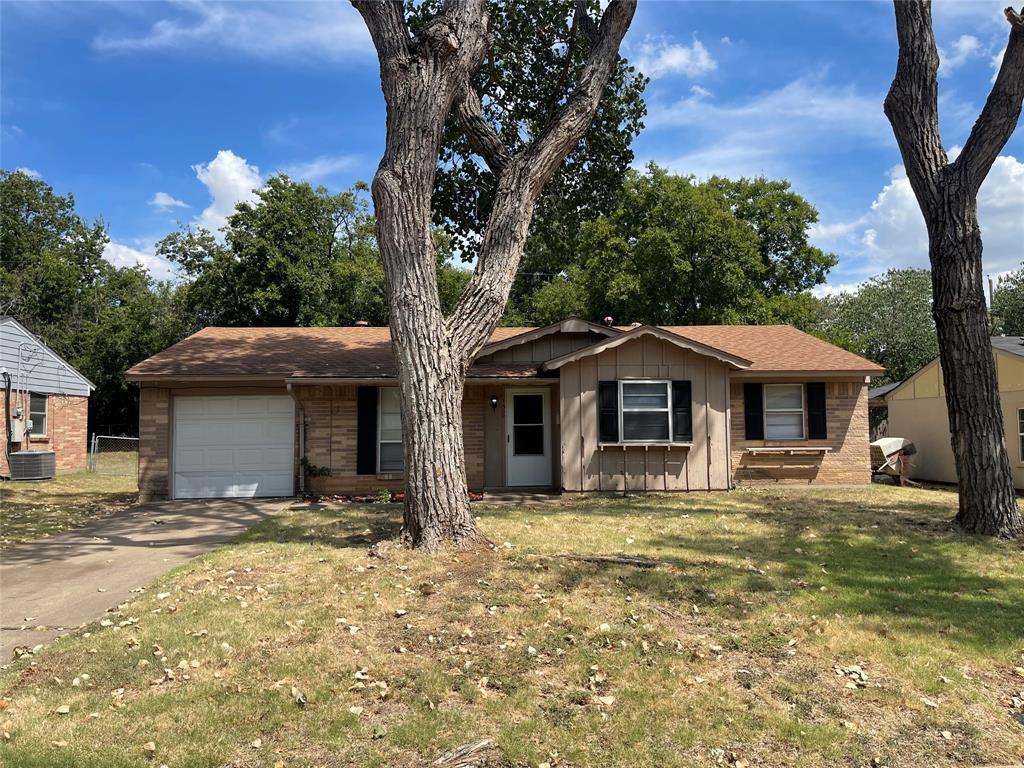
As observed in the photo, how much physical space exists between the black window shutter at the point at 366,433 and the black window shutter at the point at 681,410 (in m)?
5.89

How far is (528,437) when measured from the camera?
571 inches

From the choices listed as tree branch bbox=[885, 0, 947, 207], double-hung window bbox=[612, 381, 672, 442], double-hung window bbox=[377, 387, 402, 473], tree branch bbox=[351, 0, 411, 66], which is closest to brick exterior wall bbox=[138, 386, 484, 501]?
double-hung window bbox=[377, 387, 402, 473]

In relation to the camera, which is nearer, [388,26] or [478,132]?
[388,26]

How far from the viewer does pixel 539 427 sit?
Answer: 47.6 feet

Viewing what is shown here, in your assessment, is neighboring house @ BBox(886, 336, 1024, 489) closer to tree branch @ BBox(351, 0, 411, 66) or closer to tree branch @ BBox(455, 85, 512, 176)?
tree branch @ BBox(455, 85, 512, 176)

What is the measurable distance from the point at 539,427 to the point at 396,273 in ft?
23.7

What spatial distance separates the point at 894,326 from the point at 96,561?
36.8 metres

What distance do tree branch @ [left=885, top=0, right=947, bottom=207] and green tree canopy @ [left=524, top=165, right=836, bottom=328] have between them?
678 inches

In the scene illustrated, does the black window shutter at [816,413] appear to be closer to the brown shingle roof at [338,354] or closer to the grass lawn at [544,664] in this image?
the brown shingle roof at [338,354]

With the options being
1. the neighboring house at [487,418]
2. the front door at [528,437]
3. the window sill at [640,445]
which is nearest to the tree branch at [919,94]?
the neighboring house at [487,418]

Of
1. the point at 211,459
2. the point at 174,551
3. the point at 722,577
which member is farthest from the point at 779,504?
the point at 211,459

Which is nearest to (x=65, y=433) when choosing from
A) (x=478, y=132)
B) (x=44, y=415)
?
(x=44, y=415)

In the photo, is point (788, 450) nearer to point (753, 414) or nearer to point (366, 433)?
point (753, 414)

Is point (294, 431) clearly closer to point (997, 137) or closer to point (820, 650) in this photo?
point (820, 650)
